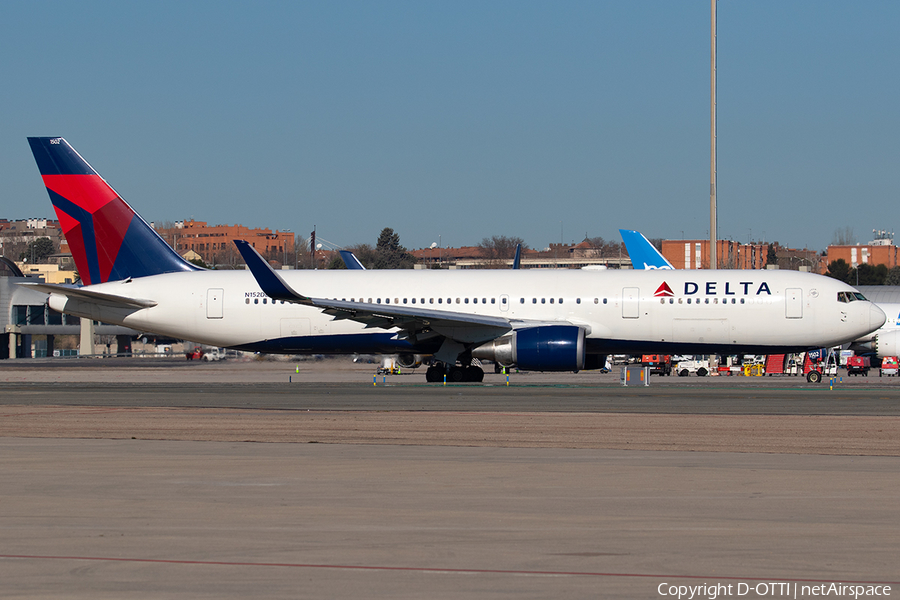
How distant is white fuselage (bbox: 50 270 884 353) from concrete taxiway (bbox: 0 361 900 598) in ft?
38.2

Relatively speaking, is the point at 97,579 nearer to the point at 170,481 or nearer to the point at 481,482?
the point at 170,481

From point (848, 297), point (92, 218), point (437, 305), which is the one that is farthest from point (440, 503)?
point (92, 218)

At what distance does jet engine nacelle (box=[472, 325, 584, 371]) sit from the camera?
28.8 m

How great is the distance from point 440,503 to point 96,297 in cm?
2536

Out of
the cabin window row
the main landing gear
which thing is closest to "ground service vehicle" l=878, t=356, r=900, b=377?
the cabin window row

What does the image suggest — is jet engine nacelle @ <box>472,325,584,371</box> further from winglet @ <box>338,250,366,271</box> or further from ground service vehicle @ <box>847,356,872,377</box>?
ground service vehicle @ <box>847,356,872,377</box>

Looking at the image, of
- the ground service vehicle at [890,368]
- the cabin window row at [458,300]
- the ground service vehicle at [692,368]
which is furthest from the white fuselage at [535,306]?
the ground service vehicle at [890,368]

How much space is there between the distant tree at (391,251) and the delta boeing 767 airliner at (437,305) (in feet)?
310

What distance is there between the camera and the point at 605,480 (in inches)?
419

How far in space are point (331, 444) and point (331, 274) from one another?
770 inches

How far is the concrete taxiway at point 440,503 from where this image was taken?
6.52 metres

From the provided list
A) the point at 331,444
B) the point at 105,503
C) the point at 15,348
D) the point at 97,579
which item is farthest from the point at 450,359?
the point at 15,348

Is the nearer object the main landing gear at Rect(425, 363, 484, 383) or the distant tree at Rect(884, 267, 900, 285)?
the main landing gear at Rect(425, 363, 484, 383)

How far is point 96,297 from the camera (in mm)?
31750
